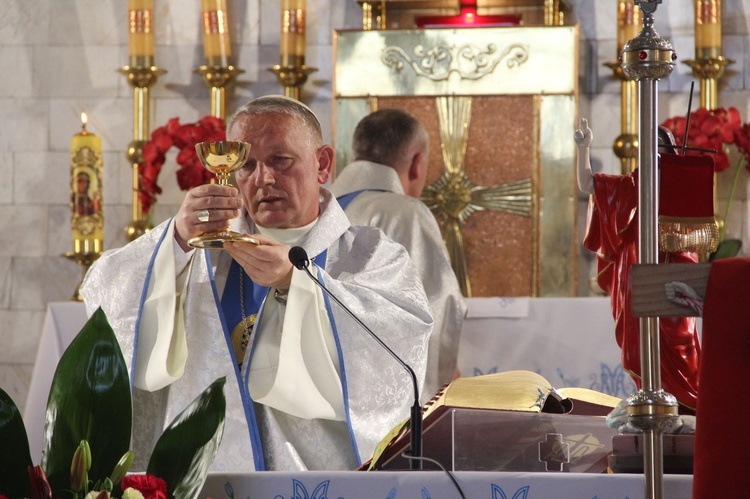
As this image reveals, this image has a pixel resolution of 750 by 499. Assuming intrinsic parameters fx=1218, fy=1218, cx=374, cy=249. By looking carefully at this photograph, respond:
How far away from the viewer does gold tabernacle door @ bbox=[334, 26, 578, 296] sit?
17.8 ft

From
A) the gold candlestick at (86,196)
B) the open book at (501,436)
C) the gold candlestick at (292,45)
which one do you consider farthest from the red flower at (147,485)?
the gold candlestick at (292,45)

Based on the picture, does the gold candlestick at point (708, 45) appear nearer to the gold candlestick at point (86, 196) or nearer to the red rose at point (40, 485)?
the gold candlestick at point (86, 196)

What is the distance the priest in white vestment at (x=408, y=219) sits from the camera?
4531 millimetres

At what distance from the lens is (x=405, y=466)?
A: 2.26 metres

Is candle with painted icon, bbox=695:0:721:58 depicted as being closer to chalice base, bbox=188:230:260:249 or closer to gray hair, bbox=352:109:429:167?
gray hair, bbox=352:109:429:167

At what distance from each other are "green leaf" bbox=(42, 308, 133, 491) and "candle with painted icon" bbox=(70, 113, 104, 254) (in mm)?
3482

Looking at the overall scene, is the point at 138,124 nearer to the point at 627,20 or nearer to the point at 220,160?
the point at 627,20

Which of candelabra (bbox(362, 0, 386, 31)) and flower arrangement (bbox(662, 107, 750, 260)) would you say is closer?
flower arrangement (bbox(662, 107, 750, 260))

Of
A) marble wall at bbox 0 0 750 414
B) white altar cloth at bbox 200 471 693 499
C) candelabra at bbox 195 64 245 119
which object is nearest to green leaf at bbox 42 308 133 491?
white altar cloth at bbox 200 471 693 499

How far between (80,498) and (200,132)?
12.2 ft

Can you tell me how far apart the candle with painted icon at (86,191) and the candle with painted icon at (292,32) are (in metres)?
0.93

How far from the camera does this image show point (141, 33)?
18.3 ft

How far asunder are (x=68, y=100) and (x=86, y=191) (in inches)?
33.5

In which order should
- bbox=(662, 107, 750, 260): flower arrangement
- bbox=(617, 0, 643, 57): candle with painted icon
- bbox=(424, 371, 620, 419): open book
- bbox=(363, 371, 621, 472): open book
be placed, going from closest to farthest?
bbox=(363, 371, 621, 472): open book < bbox=(424, 371, 620, 419): open book < bbox=(662, 107, 750, 260): flower arrangement < bbox=(617, 0, 643, 57): candle with painted icon
